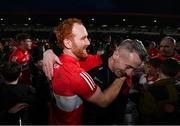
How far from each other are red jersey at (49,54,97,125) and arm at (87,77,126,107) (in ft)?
0.12

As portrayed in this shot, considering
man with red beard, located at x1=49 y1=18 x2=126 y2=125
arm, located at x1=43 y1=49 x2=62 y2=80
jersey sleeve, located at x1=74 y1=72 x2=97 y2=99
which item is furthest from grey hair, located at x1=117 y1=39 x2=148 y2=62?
arm, located at x1=43 y1=49 x2=62 y2=80

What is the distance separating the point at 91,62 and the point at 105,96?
66 cm

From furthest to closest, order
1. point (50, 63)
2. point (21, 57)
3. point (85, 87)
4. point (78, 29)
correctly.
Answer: point (21, 57)
point (50, 63)
point (78, 29)
point (85, 87)

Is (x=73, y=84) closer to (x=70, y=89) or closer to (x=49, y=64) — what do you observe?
(x=70, y=89)

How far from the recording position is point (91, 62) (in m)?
3.28

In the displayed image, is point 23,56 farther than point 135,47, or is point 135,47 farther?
point 23,56

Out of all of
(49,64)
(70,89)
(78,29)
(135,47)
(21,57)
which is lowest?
(21,57)

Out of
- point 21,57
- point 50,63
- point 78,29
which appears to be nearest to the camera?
point 78,29

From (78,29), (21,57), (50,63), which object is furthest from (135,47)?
(21,57)

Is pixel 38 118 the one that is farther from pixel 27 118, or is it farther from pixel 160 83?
pixel 160 83

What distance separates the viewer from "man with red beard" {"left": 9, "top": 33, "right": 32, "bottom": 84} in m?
6.03

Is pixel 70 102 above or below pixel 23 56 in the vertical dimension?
above

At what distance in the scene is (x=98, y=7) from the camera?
10.7 meters

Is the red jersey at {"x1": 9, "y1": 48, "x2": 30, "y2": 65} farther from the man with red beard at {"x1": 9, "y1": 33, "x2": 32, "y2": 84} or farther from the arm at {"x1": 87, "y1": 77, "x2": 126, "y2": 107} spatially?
the arm at {"x1": 87, "y1": 77, "x2": 126, "y2": 107}
